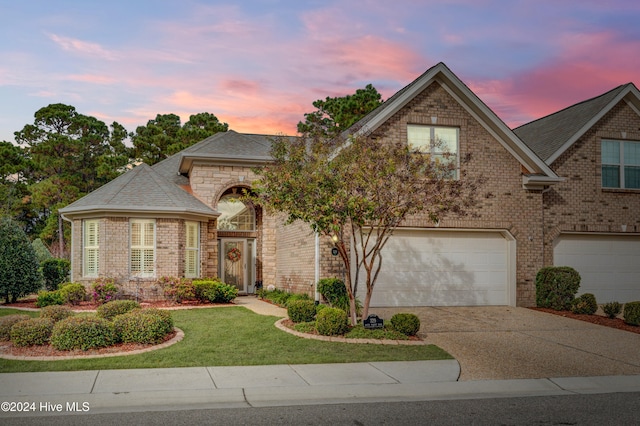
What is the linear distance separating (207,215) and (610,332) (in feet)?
45.5

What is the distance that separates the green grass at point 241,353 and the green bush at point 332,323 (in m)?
0.56

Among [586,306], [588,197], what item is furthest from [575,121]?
[586,306]

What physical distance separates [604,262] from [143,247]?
1568 cm

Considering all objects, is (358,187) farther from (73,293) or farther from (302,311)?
(73,293)

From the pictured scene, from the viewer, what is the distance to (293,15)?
15.5 metres

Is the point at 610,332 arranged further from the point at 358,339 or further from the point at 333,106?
the point at 333,106

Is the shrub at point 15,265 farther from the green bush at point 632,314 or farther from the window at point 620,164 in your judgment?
the window at point 620,164

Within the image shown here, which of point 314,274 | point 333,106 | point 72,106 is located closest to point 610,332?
point 314,274

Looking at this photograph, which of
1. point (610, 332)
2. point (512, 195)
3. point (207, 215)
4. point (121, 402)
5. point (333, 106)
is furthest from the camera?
point (333, 106)

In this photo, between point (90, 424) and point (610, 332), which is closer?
point (90, 424)

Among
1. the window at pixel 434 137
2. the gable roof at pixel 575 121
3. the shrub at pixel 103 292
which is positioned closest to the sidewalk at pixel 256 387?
the window at pixel 434 137

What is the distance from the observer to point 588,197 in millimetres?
20234

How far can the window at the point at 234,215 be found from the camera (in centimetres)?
2528

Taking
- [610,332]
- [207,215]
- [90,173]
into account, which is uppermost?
[90,173]
